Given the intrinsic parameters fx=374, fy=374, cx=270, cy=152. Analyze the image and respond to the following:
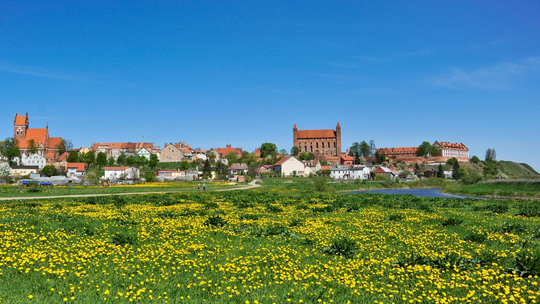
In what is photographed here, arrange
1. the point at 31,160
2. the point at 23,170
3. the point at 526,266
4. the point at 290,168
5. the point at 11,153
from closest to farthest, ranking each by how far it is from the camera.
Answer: the point at 526,266 → the point at 23,170 → the point at 290,168 → the point at 11,153 → the point at 31,160

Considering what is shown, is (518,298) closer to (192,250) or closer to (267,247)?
(267,247)

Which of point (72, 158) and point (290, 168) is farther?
point (72, 158)

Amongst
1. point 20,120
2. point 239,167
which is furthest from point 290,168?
point 20,120

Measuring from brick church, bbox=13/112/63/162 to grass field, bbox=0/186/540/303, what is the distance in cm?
19061

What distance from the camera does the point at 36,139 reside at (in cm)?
18388

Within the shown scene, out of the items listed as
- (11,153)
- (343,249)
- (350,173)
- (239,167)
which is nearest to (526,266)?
(343,249)

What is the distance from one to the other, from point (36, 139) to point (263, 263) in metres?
207

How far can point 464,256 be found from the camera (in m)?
11.4

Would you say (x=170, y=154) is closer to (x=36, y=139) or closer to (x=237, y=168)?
(x=237, y=168)

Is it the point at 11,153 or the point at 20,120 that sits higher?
the point at 20,120

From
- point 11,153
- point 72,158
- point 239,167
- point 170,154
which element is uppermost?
point 170,154

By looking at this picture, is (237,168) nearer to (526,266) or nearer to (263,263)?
(263,263)

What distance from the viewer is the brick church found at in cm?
18038

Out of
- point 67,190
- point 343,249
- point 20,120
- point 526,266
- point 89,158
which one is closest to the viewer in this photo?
point 526,266
